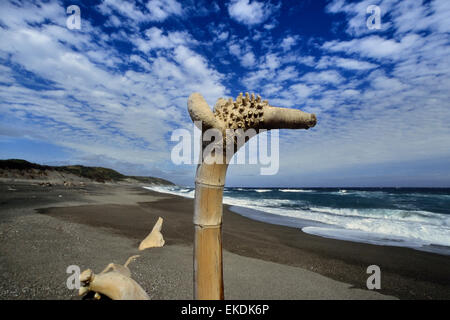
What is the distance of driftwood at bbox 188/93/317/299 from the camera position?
1491 mm

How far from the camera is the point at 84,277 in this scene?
2062 millimetres

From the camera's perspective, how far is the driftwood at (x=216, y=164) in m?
1.49

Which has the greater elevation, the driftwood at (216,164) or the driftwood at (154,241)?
the driftwood at (216,164)

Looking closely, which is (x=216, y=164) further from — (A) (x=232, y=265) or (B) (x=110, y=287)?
(A) (x=232, y=265)

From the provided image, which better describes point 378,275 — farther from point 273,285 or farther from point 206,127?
point 206,127
